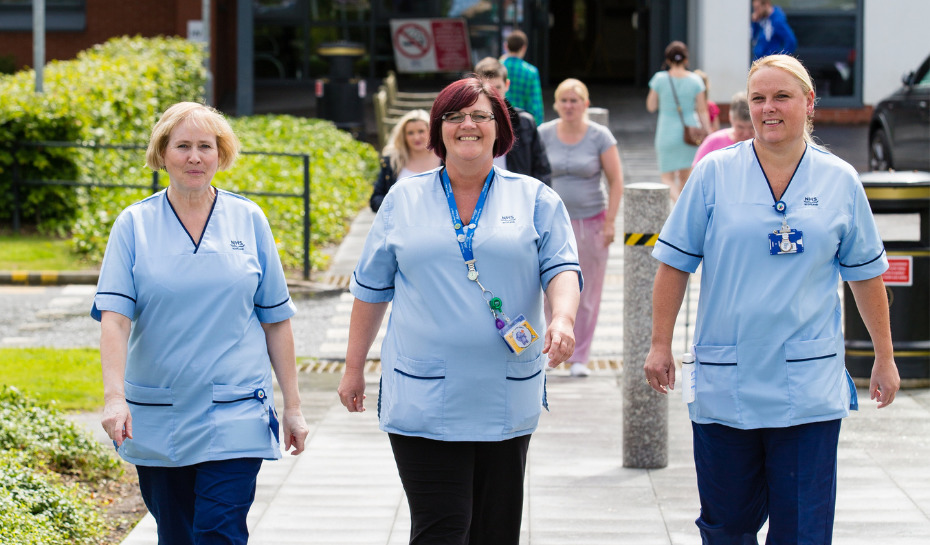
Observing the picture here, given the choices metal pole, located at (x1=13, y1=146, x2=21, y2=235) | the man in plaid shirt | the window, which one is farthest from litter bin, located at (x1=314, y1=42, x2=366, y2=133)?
the window

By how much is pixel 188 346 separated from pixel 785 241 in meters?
1.77

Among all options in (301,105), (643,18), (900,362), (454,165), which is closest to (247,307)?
(454,165)

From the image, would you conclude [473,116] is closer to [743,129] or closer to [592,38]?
[743,129]

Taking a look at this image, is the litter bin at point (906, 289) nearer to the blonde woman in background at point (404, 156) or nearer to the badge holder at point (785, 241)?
the blonde woman in background at point (404, 156)

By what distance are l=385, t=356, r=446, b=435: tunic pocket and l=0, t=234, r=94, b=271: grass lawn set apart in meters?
9.06

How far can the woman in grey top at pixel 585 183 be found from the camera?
849 centimetres

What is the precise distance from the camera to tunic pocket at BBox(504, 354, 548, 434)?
3984 mm

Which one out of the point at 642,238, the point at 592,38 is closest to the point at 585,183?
the point at 642,238

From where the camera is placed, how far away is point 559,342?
378cm

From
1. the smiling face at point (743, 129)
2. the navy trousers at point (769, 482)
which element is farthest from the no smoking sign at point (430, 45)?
the navy trousers at point (769, 482)

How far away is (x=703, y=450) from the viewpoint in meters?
4.25

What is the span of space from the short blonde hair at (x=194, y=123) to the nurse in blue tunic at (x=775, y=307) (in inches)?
55.4

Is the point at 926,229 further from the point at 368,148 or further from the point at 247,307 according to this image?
the point at 368,148

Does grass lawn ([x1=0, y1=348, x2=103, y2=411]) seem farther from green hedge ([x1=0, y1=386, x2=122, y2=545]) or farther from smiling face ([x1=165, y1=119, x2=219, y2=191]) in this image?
smiling face ([x1=165, y1=119, x2=219, y2=191])
